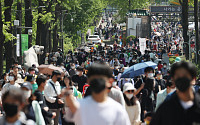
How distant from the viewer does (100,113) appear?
226 inches

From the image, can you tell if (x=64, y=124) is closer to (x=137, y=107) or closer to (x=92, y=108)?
(x=137, y=107)

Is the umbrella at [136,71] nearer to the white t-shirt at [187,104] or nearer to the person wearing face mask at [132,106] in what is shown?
the person wearing face mask at [132,106]

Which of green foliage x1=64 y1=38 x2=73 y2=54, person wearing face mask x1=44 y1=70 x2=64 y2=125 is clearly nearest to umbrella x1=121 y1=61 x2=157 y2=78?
person wearing face mask x1=44 y1=70 x2=64 y2=125

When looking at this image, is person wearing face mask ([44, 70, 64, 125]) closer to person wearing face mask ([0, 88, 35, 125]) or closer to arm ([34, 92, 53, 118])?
arm ([34, 92, 53, 118])

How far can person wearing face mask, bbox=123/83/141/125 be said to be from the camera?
32.8 feet

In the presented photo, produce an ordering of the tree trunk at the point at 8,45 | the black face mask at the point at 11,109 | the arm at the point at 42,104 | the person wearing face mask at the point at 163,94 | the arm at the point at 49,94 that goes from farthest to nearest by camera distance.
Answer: the tree trunk at the point at 8,45 < the arm at the point at 49,94 < the person wearing face mask at the point at 163,94 < the arm at the point at 42,104 < the black face mask at the point at 11,109

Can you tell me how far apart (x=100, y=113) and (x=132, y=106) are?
172 inches

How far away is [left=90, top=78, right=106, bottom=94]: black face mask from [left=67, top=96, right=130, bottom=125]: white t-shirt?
171 mm

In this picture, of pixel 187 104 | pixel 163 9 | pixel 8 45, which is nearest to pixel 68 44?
pixel 163 9

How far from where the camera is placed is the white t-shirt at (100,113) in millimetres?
5746

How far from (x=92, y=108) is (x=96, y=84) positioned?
287 mm

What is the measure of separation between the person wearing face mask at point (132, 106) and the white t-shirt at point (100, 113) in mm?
4063

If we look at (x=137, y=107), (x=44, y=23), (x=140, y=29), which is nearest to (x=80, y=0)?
(x=140, y=29)

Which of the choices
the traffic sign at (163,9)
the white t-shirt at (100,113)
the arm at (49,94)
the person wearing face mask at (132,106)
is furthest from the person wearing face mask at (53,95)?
the traffic sign at (163,9)
